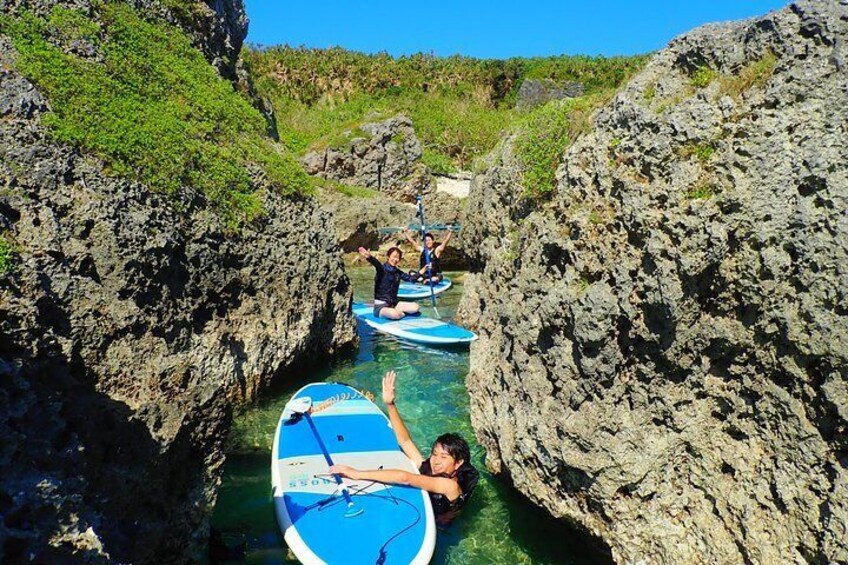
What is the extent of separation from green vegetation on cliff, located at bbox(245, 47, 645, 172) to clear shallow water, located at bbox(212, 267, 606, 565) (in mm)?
23119

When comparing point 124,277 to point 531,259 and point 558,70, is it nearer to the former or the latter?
point 531,259

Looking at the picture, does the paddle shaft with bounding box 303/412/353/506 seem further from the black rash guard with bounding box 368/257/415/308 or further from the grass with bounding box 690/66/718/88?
the black rash guard with bounding box 368/257/415/308

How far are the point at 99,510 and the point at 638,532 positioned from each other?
158 inches

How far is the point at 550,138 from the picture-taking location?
6.25 m

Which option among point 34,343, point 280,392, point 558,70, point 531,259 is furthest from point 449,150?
point 34,343

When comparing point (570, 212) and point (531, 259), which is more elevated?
point (570, 212)

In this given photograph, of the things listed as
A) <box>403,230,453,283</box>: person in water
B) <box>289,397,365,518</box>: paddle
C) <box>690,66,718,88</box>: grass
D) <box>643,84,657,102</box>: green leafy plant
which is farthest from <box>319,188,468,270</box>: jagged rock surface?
<box>690,66,718,88</box>: grass

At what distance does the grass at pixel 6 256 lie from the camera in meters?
4.18

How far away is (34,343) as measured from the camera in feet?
12.2

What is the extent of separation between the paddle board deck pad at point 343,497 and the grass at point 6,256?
314 cm

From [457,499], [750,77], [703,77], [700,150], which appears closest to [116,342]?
[457,499]

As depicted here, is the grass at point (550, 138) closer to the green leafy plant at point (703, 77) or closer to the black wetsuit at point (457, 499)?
the green leafy plant at point (703, 77)

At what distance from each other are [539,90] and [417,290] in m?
30.9

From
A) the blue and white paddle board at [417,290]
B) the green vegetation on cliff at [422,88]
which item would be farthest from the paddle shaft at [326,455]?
the green vegetation on cliff at [422,88]
